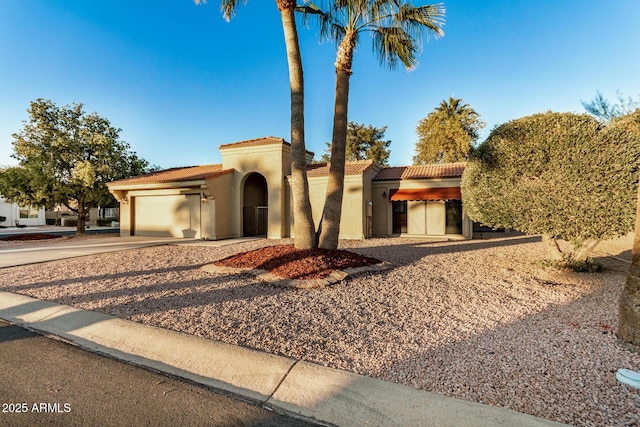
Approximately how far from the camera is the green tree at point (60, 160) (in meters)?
20.5

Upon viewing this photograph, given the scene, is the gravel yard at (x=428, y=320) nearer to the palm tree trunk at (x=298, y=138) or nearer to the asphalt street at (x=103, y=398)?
the asphalt street at (x=103, y=398)

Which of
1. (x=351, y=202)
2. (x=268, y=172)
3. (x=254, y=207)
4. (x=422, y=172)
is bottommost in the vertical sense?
(x=254, y=207)

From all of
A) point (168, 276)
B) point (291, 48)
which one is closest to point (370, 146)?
point (291, 48)

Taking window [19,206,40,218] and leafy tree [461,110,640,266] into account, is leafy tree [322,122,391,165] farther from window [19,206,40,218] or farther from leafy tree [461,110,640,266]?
window [19,206,40,218]

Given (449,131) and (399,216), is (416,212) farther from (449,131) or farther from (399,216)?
(449,131)

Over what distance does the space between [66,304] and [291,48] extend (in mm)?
9162

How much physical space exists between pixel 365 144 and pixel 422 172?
23.8 m

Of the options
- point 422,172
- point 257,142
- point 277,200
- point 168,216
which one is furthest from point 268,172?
point 422,172

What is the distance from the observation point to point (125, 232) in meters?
22.5

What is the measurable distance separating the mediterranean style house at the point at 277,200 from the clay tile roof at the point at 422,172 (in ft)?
0.20

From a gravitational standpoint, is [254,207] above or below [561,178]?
below

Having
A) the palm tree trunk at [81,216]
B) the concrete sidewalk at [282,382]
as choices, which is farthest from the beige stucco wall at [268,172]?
the concrete sidewalk at [282,382]

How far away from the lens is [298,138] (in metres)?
10.4

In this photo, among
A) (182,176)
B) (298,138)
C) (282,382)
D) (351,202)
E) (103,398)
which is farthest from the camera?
(182,176)
